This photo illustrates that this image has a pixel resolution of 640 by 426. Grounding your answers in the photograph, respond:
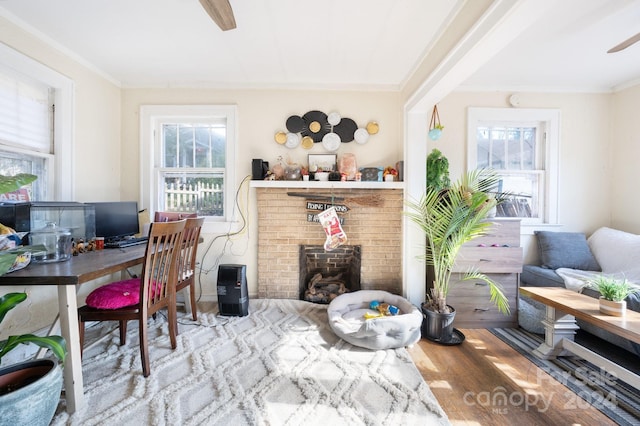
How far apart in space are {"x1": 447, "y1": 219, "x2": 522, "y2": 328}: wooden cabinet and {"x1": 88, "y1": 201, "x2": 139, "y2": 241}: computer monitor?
3.10 metres

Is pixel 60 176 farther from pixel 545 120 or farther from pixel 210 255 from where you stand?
pixel 545 120

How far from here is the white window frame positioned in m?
2.85

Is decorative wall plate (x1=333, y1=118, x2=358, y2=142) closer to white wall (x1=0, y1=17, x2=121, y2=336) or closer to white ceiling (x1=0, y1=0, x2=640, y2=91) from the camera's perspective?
white ceiling (x1=0, y1=0, x2=640, y2=91)

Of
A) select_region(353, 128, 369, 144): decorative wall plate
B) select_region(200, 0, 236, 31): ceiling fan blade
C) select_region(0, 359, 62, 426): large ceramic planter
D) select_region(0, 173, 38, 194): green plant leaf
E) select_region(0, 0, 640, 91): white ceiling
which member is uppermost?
select_region(0, 0, 640, 91): white ceiling

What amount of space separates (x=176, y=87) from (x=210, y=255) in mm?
1893

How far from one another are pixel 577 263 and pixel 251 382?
3.26m

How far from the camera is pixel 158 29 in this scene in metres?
1.97

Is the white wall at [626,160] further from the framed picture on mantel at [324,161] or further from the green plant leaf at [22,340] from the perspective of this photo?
the green plant leaf at [22,340]

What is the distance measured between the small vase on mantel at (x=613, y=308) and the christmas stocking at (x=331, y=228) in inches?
75.4

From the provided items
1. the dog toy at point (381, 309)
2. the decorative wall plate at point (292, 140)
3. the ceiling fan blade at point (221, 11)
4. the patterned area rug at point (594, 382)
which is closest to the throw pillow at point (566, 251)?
the patterned area rug at point (594, 382)

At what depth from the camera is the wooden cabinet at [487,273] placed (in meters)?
2.41

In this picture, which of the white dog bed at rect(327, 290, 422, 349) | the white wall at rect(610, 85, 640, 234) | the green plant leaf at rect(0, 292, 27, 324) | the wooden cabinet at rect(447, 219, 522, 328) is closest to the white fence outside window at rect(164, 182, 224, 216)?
the white dog bed at rect(327, 290, 422, 349)

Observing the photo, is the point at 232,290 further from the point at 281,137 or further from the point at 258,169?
the point at 281,137

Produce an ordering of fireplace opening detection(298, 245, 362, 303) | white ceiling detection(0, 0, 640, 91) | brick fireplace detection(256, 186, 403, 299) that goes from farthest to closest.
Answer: fireplace opening detection(298, 245, 362, 303)
brick fireplace detection(256, 186, 403, 299)
white ceiling detection(0, 0, 640, 91)
